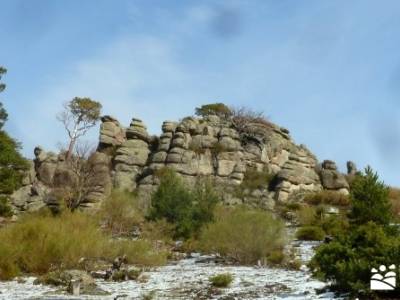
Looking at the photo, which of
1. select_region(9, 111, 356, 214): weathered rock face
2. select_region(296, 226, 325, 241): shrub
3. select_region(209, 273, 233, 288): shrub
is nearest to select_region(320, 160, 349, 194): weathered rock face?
select_region(9, 111, 356, 214): weathered rock face

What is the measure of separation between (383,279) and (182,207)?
2019 centimetres

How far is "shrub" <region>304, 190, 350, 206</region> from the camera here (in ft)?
146

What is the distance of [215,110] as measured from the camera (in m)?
62.3

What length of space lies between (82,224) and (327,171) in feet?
112

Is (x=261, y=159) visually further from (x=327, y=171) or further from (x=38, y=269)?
(x=38, y=269)

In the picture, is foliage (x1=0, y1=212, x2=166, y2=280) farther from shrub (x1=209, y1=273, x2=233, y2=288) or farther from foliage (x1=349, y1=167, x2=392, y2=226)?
foliage (x1=349, y1=167, x2=392, y2=226)

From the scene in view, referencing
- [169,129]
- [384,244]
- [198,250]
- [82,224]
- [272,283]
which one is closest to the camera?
[384,244]

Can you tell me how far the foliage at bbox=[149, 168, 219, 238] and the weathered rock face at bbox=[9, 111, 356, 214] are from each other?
910cm

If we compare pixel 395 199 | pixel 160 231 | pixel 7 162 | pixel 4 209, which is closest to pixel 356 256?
pixel 160 231

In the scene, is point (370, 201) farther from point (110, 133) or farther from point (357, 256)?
point (110, 133)

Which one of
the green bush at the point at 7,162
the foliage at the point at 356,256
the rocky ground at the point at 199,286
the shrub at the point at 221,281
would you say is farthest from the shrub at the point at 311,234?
the green bush at the point at 7,162

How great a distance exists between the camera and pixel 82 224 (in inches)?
852

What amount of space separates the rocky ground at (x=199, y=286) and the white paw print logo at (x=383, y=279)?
1334mm

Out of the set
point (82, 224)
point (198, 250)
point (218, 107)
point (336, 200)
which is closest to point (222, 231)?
point (198, 250)
